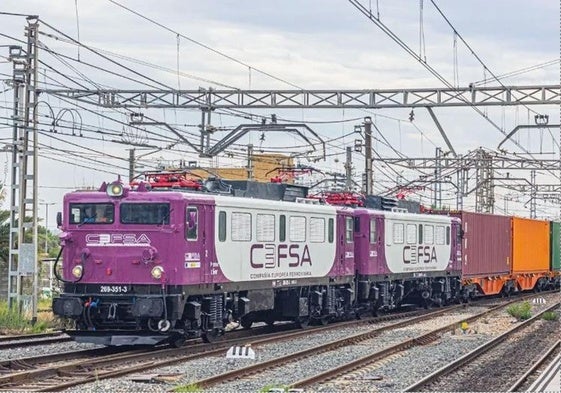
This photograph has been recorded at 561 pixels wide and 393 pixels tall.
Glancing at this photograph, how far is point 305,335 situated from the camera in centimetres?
2436

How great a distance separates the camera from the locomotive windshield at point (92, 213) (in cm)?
2058

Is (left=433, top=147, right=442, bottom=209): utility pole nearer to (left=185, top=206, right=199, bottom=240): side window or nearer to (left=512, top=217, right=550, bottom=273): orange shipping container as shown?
(left=512, top=217, right=550, bottom=273): orange shipping container

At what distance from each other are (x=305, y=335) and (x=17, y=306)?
717 centimetres

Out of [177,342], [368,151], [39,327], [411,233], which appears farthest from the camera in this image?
[368,151]

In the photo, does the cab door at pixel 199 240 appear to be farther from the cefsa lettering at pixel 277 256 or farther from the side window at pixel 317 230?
the side window at pixel 317 230

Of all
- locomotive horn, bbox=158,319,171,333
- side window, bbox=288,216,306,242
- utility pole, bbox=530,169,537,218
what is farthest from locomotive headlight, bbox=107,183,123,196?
utility pole, bbox=530,169,537,218

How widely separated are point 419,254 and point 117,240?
1509cm

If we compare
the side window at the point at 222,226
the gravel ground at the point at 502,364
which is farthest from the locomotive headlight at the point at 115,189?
the gravel ground at the point at 502,364

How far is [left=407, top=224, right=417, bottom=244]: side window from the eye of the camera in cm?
3269

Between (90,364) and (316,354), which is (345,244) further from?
(90,364)

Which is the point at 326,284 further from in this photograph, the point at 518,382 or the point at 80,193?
the point at 518,382

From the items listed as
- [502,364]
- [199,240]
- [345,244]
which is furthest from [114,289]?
[345,244]

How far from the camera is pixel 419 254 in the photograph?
110 ft

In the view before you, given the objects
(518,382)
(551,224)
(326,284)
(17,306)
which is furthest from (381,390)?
(551,224)
